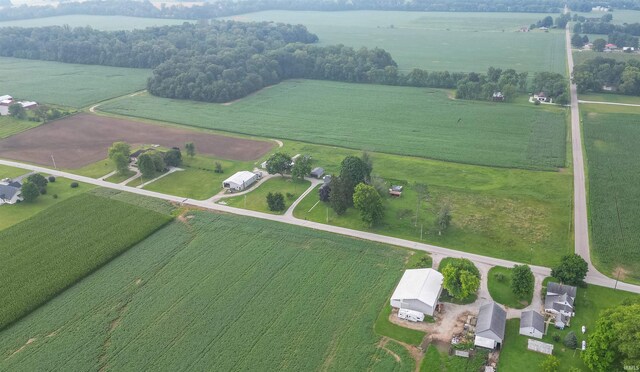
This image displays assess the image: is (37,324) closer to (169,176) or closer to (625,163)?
(169,176)

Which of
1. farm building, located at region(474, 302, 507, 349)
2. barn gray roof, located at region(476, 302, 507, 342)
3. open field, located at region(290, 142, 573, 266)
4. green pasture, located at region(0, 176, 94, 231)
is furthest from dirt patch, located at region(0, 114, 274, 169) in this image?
farm building, located at region(474, 302, 507, 349)

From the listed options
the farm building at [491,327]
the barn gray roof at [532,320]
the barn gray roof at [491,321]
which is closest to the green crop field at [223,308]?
the farm building at [491,327]

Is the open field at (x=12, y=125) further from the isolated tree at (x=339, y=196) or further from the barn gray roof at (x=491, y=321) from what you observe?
the barn gray roof at (x=491, y=321)

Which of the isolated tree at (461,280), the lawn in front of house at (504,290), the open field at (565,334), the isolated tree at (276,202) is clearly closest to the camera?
the open field at (565,334)

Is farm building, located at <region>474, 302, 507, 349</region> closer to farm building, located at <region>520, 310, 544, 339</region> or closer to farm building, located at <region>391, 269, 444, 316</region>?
farm building, located at <region>520, 310, 544, 339</region>

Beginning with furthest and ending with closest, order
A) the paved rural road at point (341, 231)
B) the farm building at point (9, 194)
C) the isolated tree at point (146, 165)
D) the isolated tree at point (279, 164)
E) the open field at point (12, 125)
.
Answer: the open field at point (12, 125) → the isolated tree at point (146, 165) → the isolated tree at point (279, 164) → the farm building at point (9, 194) → the paved rural road at point (341, 231)

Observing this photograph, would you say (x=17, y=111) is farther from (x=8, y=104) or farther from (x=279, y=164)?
(x=279, y=164)
